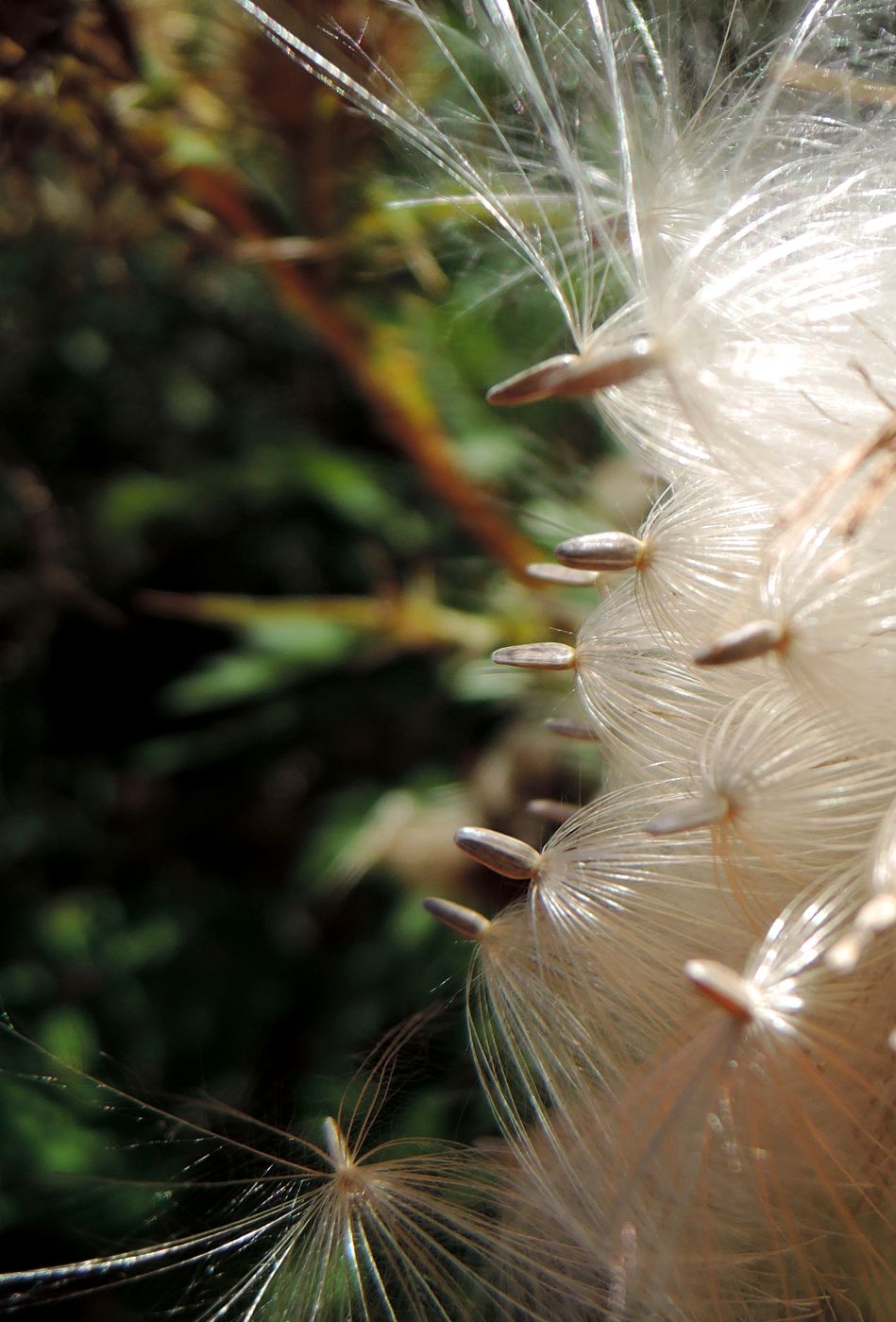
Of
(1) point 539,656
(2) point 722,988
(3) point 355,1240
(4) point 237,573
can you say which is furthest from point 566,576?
(4) point 237,573

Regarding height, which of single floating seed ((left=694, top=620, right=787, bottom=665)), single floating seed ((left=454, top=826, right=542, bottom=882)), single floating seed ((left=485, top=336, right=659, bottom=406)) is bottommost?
single floating seed ((left=454, top=826, right=542, bottom=882))

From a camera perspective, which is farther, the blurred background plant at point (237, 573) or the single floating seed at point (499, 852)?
the blurred background plant at point (237, 573)

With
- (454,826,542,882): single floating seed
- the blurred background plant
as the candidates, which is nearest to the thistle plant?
(454,826,542,882): single floating seed

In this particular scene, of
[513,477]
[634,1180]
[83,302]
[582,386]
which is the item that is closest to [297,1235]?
[634,1180]

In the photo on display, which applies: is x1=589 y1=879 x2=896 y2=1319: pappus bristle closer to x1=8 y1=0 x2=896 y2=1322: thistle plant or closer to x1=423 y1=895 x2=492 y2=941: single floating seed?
x1=8 y1=0 x2=896 y2=1322: thistle plant

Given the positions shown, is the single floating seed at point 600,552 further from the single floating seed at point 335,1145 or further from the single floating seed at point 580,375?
the single floating seed at point 335,1145

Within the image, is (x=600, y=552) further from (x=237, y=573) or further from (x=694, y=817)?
(x=237, y=573)

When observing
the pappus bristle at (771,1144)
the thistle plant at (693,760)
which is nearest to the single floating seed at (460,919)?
the thistle plant at (693,760)
